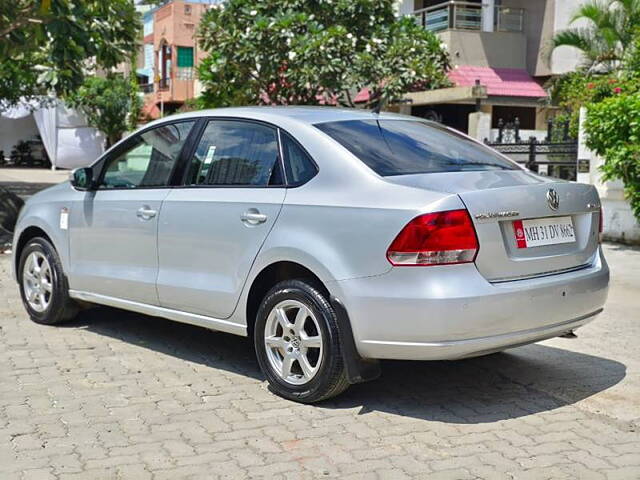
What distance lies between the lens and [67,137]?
3900 centimetres

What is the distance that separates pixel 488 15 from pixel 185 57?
21494mm

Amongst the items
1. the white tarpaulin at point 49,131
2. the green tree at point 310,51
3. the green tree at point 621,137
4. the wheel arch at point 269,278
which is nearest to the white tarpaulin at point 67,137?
the white tarpaulin at point 49,131

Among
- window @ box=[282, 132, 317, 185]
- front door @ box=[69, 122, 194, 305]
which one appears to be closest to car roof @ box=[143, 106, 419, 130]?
window @ box=[282, 132, 317, 185]

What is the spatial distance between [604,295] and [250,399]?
213 centimetres

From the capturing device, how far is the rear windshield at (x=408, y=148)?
488cm

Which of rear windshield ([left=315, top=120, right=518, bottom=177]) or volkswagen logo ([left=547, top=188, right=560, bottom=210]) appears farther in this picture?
rear windshield ([left=315, top=120, right=518, bottom=177])

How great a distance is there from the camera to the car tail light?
14.2 ft

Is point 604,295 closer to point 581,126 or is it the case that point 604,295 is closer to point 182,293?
point 182,293

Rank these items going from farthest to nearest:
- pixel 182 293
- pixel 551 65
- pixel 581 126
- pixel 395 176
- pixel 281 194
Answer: pixel 551 65, pixel 581 126, pixel 182 293, pixel 281 194, pixel 395 176

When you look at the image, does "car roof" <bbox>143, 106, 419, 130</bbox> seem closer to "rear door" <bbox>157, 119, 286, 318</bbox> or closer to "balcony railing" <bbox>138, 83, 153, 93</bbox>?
"rear door" <bbox>157, 119, 286, 318</bbox>

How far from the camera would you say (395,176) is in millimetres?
4707

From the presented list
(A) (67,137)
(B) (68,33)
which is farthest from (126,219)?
(A) (67,137)

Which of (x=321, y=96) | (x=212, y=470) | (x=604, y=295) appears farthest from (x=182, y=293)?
(x=321, y=96)

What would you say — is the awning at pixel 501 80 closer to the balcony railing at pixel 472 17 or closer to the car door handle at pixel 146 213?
the balcony railing at pixel 472 17
